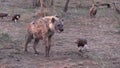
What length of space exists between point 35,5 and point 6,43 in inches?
A: 565

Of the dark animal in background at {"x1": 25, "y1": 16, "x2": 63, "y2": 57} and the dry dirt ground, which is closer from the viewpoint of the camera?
the dry dirt ground

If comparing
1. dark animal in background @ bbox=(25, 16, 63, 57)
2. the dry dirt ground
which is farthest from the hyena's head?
the dry dirt ground

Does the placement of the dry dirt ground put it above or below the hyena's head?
below

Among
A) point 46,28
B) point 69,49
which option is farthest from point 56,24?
point 69,49

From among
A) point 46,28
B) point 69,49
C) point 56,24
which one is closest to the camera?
point 56,24

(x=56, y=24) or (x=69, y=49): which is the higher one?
(x=56, y=24)

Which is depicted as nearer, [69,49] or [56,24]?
[56,24]

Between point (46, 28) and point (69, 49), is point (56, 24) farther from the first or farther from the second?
point (69, 49)

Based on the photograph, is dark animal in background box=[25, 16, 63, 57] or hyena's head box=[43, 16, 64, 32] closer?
hyena's head box=[43, 16, 64, 32]

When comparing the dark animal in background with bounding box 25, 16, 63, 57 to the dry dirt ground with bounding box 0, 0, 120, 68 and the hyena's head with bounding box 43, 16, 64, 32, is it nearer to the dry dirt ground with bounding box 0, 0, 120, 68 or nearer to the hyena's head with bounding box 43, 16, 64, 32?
the hyena's head with bounding box 43, 16, 64, 32

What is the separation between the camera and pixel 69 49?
12047mm

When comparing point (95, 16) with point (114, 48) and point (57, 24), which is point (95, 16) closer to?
point (114, 48)

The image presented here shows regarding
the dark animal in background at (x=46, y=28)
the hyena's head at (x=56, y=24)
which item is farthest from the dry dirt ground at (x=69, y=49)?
the hyena's head at (x=56, y=24)

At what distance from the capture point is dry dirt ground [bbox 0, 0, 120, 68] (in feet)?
32.0
